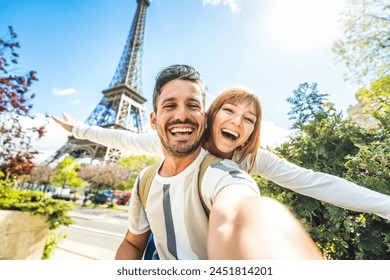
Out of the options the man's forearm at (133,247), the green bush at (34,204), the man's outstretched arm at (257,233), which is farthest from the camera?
the green bush at (34,204)

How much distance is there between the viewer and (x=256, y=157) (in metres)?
1.46

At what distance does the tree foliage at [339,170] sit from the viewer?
1417mm

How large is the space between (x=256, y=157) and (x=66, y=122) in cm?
176

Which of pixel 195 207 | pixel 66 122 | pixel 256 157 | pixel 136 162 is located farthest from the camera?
pixel 136 162

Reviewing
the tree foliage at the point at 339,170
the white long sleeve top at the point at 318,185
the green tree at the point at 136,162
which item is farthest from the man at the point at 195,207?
the green tree at the point at 136,162

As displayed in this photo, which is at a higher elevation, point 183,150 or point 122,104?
point 122,104

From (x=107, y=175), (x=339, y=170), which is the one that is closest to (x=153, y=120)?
(x=339, y=170)

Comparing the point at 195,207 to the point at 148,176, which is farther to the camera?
the point at 148,176

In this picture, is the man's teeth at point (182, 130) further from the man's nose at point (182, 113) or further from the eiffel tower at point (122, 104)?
the eiffel tower at point (122, 104)

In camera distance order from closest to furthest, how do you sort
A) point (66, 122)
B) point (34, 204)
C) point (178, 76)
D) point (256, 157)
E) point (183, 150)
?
1. point (183, 150)
2. point (178, 76)
3. point (256, 157)
4. point (66, 122)
5. point (34, 204)

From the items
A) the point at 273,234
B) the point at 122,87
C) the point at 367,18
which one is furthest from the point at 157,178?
the point at 122,87

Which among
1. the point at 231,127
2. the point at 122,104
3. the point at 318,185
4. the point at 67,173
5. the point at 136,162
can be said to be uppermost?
the point at 122,104

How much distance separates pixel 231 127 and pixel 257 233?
0.79 meters

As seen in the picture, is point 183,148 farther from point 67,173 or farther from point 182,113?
point 67,173
